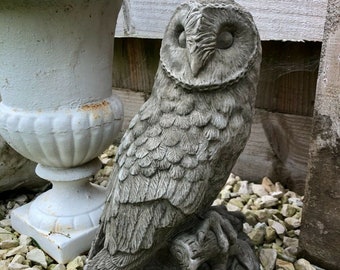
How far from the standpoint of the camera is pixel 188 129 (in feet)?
3.31

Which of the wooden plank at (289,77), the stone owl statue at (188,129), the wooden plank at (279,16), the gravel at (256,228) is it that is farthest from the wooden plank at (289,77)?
the stone owl statue at (188,129)

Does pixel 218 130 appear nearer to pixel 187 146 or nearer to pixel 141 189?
pixel 187 146

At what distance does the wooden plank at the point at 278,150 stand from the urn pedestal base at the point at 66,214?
2.43ft

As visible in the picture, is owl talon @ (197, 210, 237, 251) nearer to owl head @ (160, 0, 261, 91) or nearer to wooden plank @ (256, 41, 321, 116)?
owl head @ (160, 0, 261, 91)

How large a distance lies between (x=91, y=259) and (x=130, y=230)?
15 centimetres

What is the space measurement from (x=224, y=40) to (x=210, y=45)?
0.19 ft

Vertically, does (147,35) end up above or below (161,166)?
above

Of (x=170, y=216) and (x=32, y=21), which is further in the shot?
(x=32, y=21)

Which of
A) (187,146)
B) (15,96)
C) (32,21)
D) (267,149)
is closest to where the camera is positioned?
(187,146)

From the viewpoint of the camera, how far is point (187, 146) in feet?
3.27

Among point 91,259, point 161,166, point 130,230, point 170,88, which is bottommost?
point 91,259

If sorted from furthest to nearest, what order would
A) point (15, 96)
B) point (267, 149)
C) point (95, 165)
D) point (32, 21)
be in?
point (267, 149), point (95, 165), point (15, 96), point (32, 21)

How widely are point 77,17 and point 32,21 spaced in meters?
Answer: 0.12

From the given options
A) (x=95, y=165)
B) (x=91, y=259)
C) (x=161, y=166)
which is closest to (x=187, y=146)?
(x=161, y=166)
